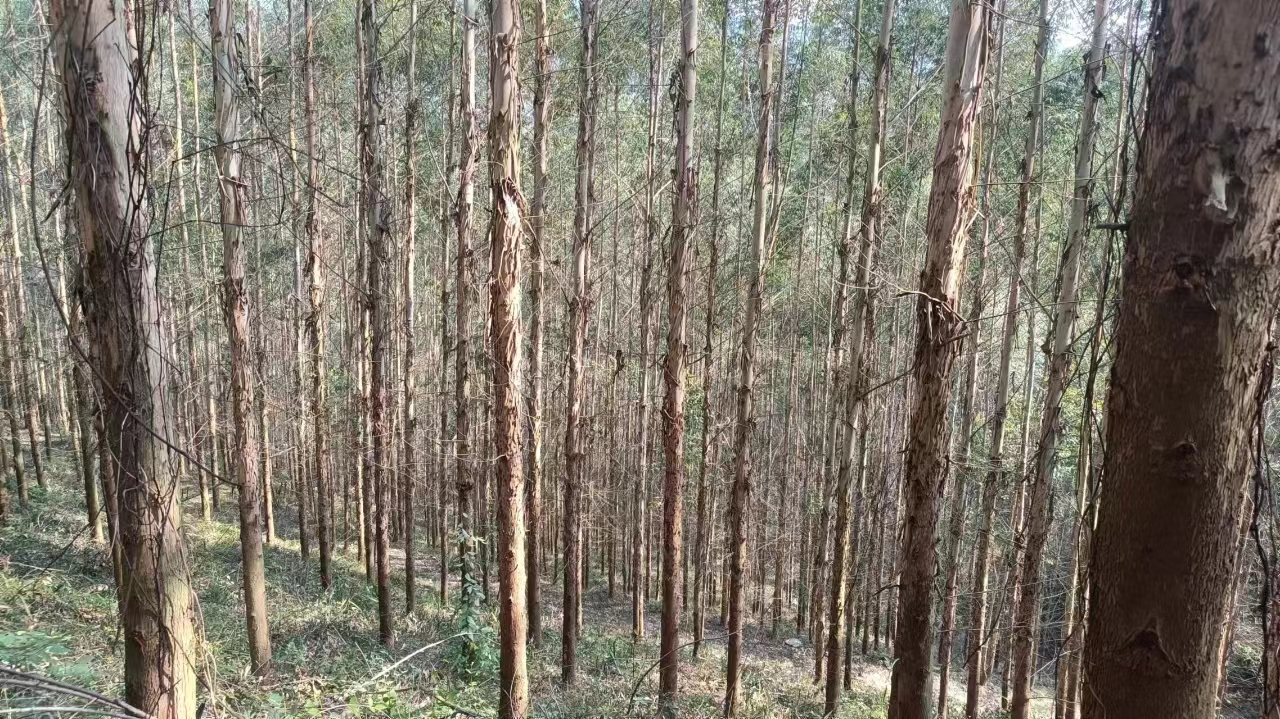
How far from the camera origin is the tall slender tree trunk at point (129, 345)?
219 cm

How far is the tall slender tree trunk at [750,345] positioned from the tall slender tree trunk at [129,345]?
19.5 feet

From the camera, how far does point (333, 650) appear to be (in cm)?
851

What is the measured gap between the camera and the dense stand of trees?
126 cm

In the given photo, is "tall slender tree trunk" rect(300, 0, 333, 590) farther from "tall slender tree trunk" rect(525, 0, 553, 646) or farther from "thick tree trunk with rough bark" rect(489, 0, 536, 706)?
"thick tree trunk with rough bark" rect(489, 0, 536, 706)

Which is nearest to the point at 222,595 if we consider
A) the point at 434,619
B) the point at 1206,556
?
the point at 434,619

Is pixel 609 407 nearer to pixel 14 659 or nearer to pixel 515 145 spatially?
pixel 515 145

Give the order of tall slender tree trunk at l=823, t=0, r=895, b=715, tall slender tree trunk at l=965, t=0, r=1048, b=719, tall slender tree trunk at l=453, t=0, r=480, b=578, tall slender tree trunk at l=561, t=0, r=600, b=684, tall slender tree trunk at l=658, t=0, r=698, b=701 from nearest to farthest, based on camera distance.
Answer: tall slender tree trunk at l=453, t=0, r=480, b=578
tall slender tree trunk at l=658, t=0, r=698, b=701
tall slender tree trunk at l=823, t=0, r=895, b=715
tall slender tree trunk at l=965, t=0, r=1048, b=719
tall slender tree trunk at l=561, t=0, r=600, b=684

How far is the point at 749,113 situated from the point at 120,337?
49.9ft

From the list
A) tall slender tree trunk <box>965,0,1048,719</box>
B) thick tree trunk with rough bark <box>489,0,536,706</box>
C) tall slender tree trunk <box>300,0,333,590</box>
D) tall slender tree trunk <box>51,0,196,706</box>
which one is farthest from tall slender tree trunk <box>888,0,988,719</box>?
tall slender tree trunk <box>300,0,333,590</box>

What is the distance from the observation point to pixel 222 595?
9.84 meters

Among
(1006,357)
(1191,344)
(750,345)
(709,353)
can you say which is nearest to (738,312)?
(709,353)

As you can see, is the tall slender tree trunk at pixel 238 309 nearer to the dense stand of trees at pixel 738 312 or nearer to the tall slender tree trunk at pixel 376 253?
the dense stand of trees at pixel 738 312

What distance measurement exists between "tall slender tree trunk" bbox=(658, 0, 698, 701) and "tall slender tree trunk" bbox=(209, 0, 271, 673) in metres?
4.12

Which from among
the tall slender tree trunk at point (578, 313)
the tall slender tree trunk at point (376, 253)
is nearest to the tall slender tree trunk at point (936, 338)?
the tall slender tree trunk at point (578, 313)
